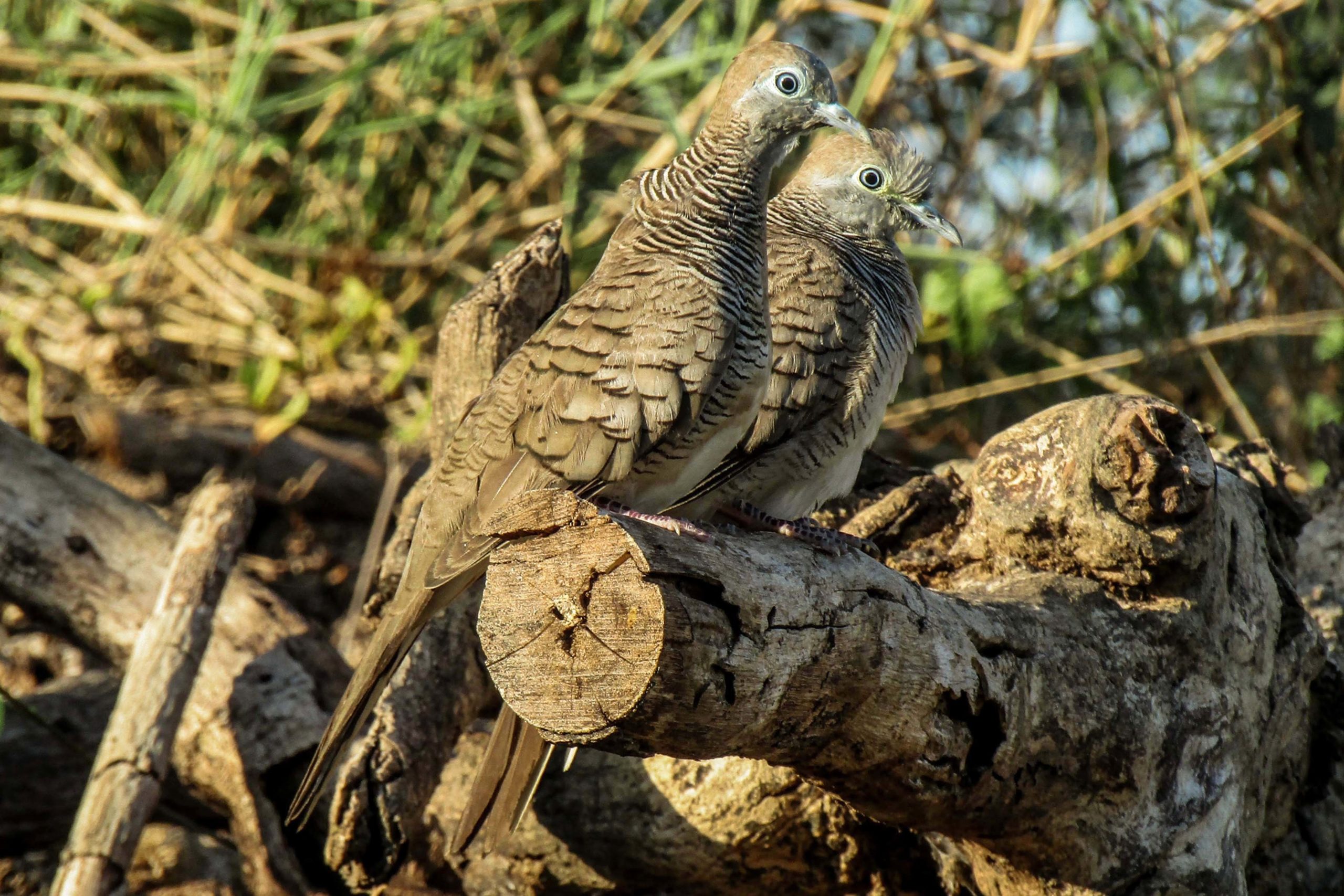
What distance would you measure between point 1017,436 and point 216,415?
3.64m

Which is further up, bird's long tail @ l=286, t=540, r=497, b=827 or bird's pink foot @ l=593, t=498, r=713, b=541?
bird's pink foot @ l=593, t=498, r=713, b=541

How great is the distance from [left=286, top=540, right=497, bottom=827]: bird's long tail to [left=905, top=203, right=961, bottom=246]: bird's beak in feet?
6.20

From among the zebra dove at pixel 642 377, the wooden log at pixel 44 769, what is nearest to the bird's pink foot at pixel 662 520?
the zebra dove at pixel 642 377

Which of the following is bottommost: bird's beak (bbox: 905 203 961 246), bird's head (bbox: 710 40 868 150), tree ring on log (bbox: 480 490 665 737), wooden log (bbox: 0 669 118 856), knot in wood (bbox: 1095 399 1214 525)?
wooden log (bbox: 0 669 118 856)

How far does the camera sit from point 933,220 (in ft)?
13.2

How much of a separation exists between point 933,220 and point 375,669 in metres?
2.22

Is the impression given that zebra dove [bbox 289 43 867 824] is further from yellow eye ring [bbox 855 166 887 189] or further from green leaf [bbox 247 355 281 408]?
green leaf [bbox 247 355 281 408]

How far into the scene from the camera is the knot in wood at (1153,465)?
108 inches

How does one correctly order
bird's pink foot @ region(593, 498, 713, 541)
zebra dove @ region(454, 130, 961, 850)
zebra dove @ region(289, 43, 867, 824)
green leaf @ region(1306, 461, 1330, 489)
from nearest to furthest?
bird's pink foot @ region(593, 498, 713, 541)
zebra dove @ region(289, 43, 867, 824)
zebra dove @ region(454, 130, 961, 850)
green leaf @ region(1306, 461, 1330, 489)

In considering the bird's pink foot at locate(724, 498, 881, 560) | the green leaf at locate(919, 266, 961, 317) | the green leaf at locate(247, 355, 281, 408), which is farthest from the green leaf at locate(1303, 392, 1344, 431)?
the green leaf at locate(247, 355, 281, 408)

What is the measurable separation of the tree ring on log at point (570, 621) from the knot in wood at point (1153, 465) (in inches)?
49.6

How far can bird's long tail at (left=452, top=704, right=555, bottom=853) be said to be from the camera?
2.85 m

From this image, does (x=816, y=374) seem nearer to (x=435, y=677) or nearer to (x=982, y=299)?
(x=435, y=677)

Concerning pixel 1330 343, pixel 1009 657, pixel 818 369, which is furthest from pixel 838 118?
pixel 1330 343
